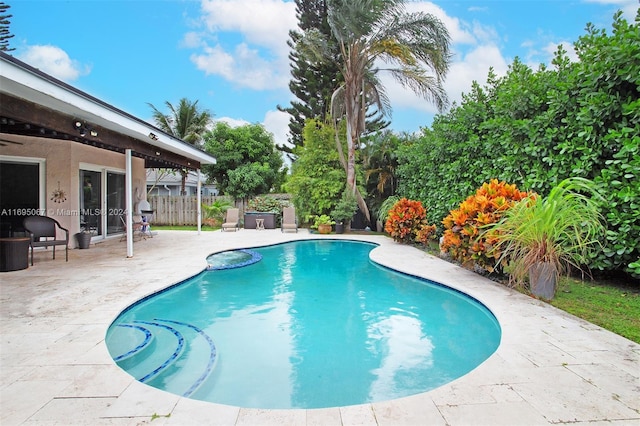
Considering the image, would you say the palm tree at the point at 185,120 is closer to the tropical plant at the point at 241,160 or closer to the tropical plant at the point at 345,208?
the tropical plant at the point at 241,160

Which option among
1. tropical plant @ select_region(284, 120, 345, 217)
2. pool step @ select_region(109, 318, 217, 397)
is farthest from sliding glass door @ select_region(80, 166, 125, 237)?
pool step @ select_region(109, 318, 217, 397)

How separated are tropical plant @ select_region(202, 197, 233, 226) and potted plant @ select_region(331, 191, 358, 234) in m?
5.72

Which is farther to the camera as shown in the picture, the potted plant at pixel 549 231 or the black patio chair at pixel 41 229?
the black patio chair at pixel 41 229

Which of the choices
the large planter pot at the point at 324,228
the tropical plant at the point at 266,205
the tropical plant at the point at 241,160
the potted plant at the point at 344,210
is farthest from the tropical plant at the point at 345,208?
the tropical plant at the point at 241,160

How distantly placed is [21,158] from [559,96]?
11343mm

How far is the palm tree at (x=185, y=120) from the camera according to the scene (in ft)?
70.5

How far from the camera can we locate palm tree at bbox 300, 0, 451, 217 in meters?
11.5

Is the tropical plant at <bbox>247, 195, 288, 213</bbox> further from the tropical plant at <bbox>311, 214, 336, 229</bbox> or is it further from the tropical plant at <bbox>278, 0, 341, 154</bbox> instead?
the tropical plant at <bbox>278, 0, 341, 154</bbox>

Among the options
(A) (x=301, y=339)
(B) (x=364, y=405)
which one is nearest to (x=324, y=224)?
(A) (x=301, y=339)

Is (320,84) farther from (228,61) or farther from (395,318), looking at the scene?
(395,318)

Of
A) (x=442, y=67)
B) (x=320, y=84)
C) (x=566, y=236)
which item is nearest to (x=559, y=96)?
(x=566, y=236)

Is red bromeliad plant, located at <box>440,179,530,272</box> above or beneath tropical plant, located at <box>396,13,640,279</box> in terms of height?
beneath

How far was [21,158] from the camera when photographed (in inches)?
336

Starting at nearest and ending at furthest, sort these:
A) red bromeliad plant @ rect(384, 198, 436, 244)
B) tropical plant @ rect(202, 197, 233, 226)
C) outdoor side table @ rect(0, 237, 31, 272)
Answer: outdoor side table @ rect(0, 237, 31, 272), red bromeliad plant @ rect(384, 198, 436, 244), tropical plant @ rect(202, 197, 233, 226)
